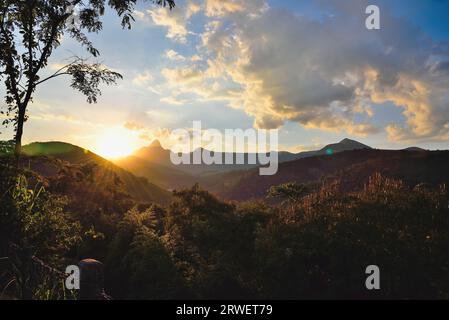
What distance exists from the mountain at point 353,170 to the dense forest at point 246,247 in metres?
16.3

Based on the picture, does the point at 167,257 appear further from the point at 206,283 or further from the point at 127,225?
the point at 127,225

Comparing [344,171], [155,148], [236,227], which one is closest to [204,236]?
[236,227]

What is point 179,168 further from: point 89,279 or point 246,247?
point 89,279

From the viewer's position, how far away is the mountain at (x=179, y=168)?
9094 cm

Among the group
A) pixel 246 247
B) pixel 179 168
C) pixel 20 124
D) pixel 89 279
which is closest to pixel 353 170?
pixel 246 247

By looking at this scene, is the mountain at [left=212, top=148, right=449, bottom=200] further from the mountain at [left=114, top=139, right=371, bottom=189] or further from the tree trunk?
the tree trunk

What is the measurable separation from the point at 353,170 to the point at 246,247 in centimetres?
2792

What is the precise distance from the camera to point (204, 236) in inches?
447

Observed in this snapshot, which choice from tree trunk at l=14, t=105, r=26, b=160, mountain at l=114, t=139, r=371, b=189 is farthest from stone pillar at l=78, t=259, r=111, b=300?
mountain at l=114, t=139, r=371, b=189

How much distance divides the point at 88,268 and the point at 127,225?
5663 mm

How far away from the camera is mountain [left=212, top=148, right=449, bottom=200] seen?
3119 cm

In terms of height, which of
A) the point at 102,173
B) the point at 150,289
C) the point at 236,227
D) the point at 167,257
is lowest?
the point at 150,289

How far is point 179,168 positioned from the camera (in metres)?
171

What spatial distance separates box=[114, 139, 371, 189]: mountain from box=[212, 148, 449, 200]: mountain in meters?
5.83
